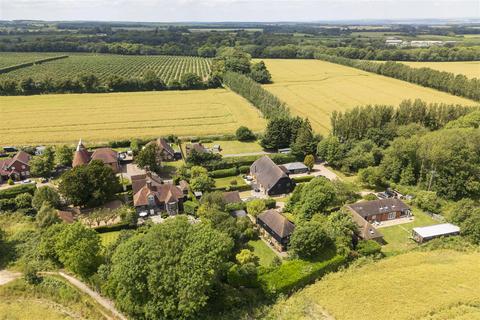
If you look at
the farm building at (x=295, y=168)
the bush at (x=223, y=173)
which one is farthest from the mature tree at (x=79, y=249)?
the farm building at (x=295, y=168)

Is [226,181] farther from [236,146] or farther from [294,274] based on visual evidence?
[294,274]

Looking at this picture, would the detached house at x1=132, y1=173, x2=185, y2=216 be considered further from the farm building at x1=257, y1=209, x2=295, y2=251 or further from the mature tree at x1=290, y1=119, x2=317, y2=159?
the mature tree at x1=290, y1=119, x2=317, y2=159

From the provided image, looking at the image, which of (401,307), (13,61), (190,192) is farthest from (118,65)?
(401,307)

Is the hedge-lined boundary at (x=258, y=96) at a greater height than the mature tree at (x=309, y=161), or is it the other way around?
the hedge-lined boundary at (x=258, y=96)

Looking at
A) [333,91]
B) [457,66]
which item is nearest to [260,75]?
[333,91]

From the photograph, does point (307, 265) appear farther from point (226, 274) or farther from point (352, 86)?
point (352, 86)

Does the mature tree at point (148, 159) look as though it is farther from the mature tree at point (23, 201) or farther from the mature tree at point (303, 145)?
the mature tree at point (303, 145)

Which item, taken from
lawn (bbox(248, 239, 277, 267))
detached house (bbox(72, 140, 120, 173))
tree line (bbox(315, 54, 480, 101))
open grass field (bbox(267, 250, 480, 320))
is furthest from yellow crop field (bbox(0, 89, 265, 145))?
tree line (bbox(315, 54, 480, 101))

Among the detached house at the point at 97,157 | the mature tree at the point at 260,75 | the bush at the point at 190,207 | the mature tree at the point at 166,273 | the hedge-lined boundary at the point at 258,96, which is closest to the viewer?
the mature tree at the point at 166,273
